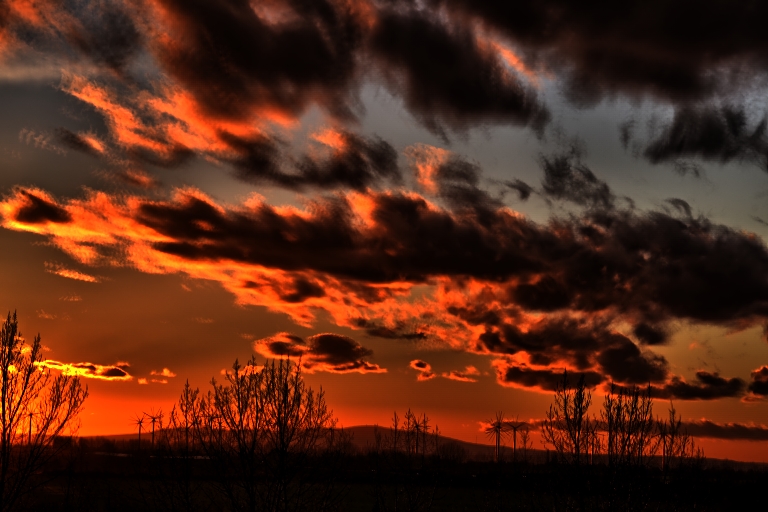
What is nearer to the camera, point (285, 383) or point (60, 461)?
point (285, 383)

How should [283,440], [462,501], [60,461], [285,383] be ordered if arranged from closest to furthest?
1. [283,440]
2. [285,383]
3. [462,501]
4. [60,461]

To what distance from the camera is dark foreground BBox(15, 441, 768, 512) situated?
3372cm

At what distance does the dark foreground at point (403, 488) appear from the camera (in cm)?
3372

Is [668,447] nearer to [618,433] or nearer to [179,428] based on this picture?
[618,433]

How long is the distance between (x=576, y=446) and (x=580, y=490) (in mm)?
3356

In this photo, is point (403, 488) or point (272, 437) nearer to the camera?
point (272, 437)

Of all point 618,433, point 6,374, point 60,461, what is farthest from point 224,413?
point 60,461

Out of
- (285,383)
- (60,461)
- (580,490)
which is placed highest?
(285,383)

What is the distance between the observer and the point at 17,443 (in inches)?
1399

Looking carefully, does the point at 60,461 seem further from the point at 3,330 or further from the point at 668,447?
the point at 668,447

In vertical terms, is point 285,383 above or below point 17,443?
above

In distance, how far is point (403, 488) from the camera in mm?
82500

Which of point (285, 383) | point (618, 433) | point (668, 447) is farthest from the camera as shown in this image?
point (668, 447)

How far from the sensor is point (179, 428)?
36.7m
